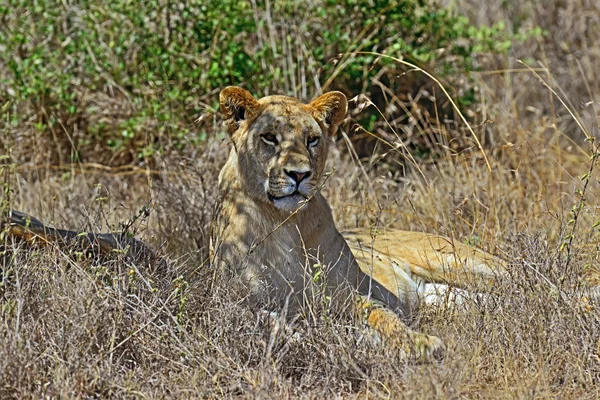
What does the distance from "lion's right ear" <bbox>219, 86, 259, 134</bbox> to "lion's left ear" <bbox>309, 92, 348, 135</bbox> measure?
29 cm

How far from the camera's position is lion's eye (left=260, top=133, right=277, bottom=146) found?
434cm

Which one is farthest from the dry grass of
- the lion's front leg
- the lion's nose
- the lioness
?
the lion's nose

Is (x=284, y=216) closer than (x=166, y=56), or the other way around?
(x=284, y=216)

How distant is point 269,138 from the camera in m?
4.35

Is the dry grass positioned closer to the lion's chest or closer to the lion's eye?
the lion's chest

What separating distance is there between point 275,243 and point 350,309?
1.47 feet

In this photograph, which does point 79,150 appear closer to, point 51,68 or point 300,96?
point 51,68

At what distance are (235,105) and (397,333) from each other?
1.31 metres

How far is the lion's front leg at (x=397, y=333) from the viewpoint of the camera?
11.9 feet

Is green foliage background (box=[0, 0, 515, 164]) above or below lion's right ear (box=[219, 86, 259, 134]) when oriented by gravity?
below

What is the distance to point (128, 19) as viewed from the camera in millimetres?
6906

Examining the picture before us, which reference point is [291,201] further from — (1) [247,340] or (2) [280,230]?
(1) [247,340]

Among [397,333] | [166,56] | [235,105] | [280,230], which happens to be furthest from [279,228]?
[166,56]

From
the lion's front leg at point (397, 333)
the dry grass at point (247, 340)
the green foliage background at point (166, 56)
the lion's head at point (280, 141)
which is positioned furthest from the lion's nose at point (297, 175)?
the green foliage background at point (166, 56)
